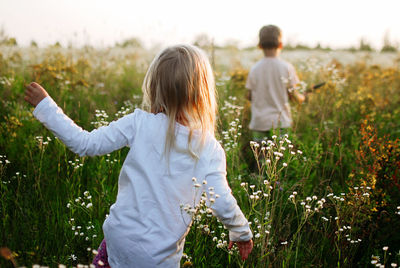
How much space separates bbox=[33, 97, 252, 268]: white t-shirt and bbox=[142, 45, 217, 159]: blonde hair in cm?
6

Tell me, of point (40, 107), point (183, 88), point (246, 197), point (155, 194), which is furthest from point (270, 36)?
point (40, 107)

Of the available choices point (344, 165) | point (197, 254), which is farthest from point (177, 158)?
point (344, 165)

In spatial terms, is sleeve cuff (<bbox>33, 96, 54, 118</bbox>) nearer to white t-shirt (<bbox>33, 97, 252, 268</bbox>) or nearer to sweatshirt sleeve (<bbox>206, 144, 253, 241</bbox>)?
white t-shirt (<bbox>33, 97, 252, 268</bbox>)

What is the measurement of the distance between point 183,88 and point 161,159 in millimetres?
380

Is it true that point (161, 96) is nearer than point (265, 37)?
Yes

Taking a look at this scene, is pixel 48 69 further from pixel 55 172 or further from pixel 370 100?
pixel 370 100

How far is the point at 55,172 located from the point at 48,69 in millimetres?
1955

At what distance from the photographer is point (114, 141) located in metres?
1.96

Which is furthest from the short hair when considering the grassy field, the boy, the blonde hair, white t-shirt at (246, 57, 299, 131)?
the blonde hair

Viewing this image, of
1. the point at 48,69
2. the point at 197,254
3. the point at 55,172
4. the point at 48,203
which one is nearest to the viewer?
the point at 197,254

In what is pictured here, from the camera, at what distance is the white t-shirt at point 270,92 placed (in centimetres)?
501

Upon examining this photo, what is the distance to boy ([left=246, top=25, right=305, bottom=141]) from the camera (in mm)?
5012

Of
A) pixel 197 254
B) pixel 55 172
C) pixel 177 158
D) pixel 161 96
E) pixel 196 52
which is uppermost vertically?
pixel 196 52

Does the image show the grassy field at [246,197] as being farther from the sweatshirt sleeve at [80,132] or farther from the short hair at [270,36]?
the short hair at [270,36]
